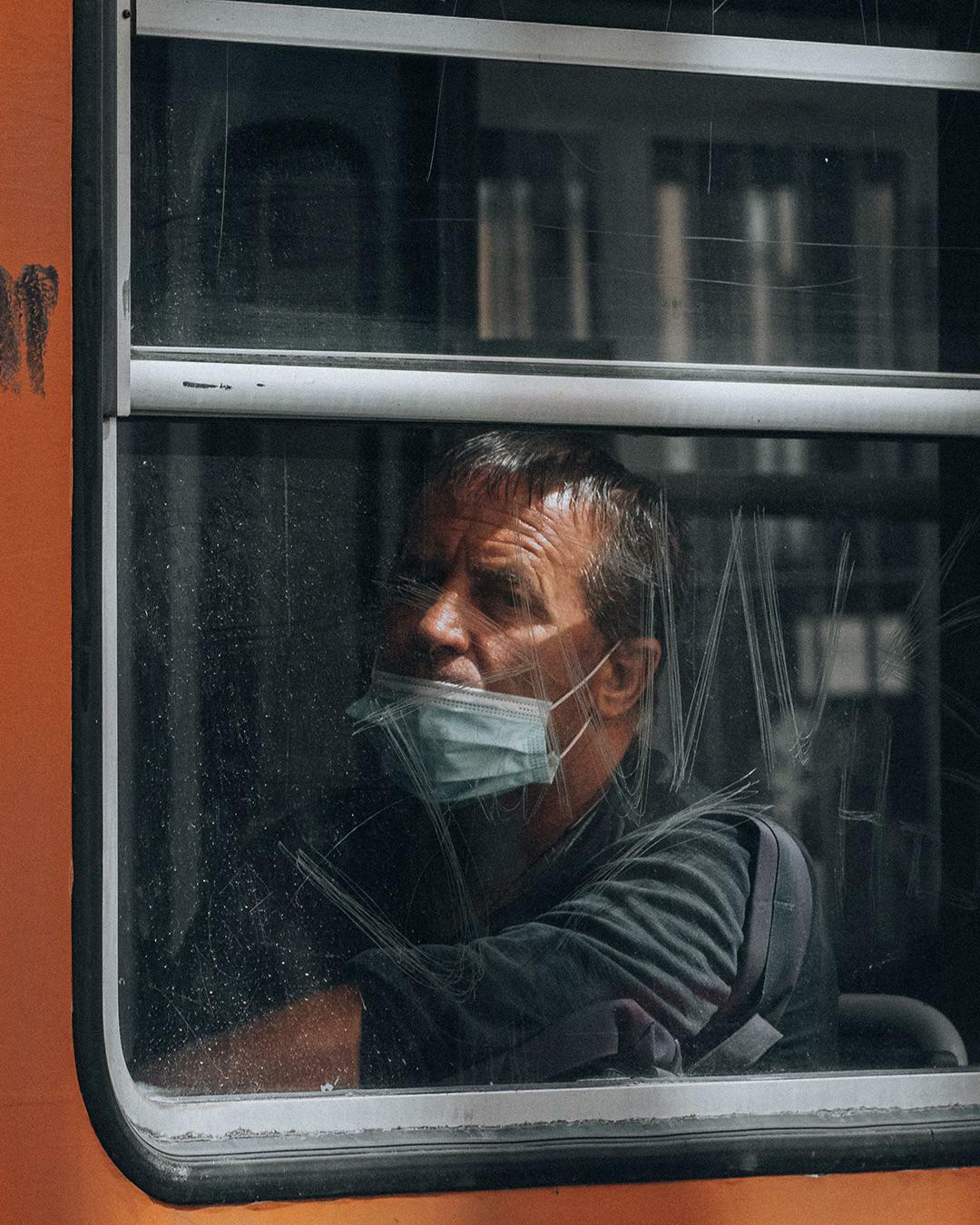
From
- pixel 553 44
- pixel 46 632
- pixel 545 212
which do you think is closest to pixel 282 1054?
pixel 46 632

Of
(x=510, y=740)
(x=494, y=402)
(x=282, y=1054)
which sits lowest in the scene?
(x=282, y=1054)

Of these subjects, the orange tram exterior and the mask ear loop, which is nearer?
the orange tram exterior

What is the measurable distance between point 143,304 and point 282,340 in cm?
13

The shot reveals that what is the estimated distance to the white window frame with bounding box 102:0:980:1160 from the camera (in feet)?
3.90

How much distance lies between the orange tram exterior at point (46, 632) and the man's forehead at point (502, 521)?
340 mm

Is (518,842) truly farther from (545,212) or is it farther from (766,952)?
(545,212)

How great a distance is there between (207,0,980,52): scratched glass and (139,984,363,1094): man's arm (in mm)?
988

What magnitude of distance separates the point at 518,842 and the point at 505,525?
0.33m

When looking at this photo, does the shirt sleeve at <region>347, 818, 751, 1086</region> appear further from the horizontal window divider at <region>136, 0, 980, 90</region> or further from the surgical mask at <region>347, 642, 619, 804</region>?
the horizontal window divider at <region>136, 0, 980, 90</region>

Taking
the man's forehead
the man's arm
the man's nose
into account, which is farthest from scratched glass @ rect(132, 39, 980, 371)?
the man's arm

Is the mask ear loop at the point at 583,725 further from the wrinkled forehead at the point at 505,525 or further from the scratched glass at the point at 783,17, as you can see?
the scratched glass at the point at 783,17

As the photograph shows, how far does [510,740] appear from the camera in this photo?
1.32 metres

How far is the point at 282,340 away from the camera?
124cm

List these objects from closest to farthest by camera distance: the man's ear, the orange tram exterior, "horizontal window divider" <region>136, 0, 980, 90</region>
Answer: the orange tram exterior
"horizontal window divider" <region>136, 0, 980, 90</region>
the man's ear
